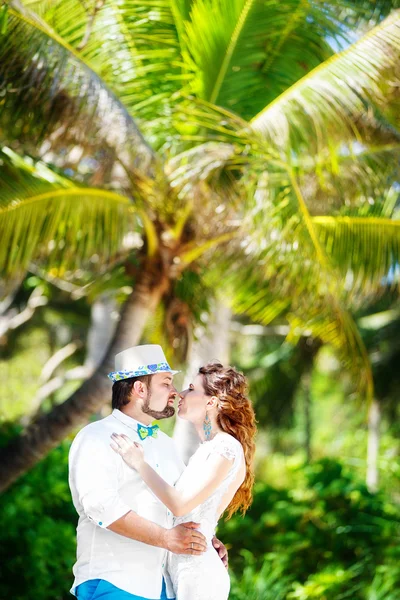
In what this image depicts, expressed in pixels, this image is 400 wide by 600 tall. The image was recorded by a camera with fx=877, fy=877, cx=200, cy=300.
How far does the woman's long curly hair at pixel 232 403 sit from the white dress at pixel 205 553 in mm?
112

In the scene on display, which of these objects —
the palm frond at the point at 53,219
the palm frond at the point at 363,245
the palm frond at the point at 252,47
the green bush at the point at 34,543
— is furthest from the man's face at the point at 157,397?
the green bush at the point at 34,543

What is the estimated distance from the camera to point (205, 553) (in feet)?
12.0

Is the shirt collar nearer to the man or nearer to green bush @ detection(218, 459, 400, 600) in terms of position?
the man

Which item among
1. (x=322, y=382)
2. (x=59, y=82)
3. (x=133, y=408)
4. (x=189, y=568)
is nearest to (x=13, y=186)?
(x=59, y=82)

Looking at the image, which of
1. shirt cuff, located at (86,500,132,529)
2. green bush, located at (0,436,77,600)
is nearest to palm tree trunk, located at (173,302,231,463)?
green bush, located at (0,436,77,600)

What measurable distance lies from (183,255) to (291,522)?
13.5 ft

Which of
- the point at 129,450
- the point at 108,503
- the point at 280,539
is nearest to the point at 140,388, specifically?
the point at 129,450

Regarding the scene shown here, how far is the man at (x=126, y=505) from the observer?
345 cm

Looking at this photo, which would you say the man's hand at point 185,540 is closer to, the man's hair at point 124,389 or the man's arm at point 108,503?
the man's arm at point 108,503

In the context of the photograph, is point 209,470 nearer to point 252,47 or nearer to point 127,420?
point 127,420

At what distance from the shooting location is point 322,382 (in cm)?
2495

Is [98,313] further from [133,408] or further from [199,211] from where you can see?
[133,408]

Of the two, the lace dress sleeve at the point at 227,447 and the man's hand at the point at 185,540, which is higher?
the lace dress sleeve at the point at 227,447

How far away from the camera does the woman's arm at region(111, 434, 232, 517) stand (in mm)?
3492
